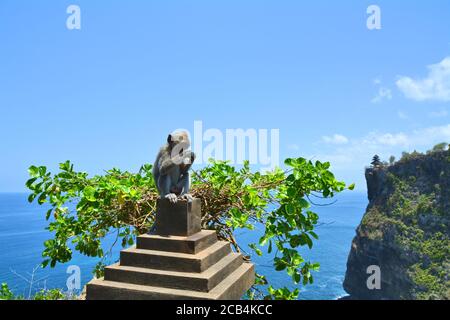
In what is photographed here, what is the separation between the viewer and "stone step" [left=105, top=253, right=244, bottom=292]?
382 cm

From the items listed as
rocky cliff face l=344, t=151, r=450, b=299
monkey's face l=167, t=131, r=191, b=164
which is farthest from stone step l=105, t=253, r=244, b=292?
rocky cliff face l=344, t=151, r=450, b=299

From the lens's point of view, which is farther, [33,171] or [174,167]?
[33,171]

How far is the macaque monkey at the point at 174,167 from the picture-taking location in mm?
4418

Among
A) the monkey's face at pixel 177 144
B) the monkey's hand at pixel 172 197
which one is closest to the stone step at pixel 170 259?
the monkey's hand at pixel 172 197

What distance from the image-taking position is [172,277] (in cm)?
392

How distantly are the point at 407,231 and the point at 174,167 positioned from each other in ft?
226

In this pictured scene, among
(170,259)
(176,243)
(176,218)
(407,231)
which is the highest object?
(176,218)

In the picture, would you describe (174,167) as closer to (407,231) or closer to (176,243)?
(176,243)

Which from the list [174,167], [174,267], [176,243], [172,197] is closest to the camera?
[174,267]

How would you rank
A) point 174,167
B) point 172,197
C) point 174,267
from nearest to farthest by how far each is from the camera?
point 174,267, point 172,197, point 174,167

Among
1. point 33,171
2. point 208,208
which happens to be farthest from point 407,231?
point 33,171

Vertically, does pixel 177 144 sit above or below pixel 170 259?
above

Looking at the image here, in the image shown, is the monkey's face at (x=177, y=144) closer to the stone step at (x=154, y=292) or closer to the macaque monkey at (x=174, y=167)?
the macaque monkey at (x=174, y=167)
